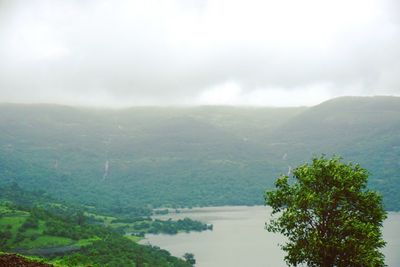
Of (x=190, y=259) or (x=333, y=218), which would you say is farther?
(x=190, y=259)

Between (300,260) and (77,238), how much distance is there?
117 m

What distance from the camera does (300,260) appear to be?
33000 mm

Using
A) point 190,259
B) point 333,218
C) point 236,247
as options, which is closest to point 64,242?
point 190,259

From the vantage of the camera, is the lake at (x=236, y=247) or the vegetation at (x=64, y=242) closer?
the vegetation at (x=64, y=242)

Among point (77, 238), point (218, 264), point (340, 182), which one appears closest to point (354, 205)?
point (340, 182)

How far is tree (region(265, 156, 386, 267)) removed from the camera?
101ft

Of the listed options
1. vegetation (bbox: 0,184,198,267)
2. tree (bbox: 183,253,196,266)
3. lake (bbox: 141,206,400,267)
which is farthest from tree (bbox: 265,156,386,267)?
tree (bbox: 183,253,196,266)

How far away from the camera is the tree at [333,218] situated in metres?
30.7

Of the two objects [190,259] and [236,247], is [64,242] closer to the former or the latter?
[190,259]

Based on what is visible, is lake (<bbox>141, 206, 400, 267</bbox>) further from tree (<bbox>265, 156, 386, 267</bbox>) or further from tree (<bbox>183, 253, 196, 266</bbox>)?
tree (<bbox>265, 156, 386, 267</bbox>)

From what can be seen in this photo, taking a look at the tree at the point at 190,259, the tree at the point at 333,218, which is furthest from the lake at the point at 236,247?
the tree at the point at 333,218

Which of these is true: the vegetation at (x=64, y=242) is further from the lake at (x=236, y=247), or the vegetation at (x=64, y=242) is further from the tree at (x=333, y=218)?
the tree at (x=333, y=218)

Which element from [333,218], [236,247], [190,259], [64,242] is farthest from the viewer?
[236,247]

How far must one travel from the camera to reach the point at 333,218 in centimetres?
3212
